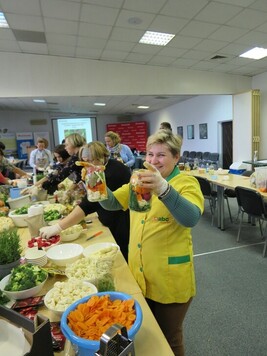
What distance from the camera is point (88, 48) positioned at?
542 centimetres

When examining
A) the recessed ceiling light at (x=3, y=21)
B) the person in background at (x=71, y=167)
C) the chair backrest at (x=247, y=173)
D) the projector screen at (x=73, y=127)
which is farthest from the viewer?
the projector screen at (x=73, y=127)

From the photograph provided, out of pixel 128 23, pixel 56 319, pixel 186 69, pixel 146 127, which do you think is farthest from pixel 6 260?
Result: pixel 146 127

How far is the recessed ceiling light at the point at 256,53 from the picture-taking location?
5.49 meters

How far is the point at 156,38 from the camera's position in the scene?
4914 mm

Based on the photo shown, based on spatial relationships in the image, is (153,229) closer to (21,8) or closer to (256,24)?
(21,8)

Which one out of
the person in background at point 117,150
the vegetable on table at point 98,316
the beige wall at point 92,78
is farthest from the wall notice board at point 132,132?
the vegetable on table at point 98,316

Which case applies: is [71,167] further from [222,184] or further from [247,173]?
[247,173]

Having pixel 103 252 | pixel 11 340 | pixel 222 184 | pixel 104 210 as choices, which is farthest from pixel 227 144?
pixel 11 340

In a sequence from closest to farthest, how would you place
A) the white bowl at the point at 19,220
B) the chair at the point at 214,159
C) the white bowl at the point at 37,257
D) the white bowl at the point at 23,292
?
the white bowl at the point at 23,292
the white bowl at the point at 37,257
the white bowl at the point at 19,220
the chair at the point at 214,159

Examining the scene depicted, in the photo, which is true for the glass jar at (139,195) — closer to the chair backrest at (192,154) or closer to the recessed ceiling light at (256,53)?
the recessed ceiling light at (256,53)

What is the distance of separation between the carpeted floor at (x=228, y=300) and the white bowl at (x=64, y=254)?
3.74 ft

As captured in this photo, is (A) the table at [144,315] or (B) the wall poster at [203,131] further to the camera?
(B) the wall poster at [203,131]

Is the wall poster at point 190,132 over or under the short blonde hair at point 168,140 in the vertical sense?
over

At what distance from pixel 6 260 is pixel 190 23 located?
4.50 metres
